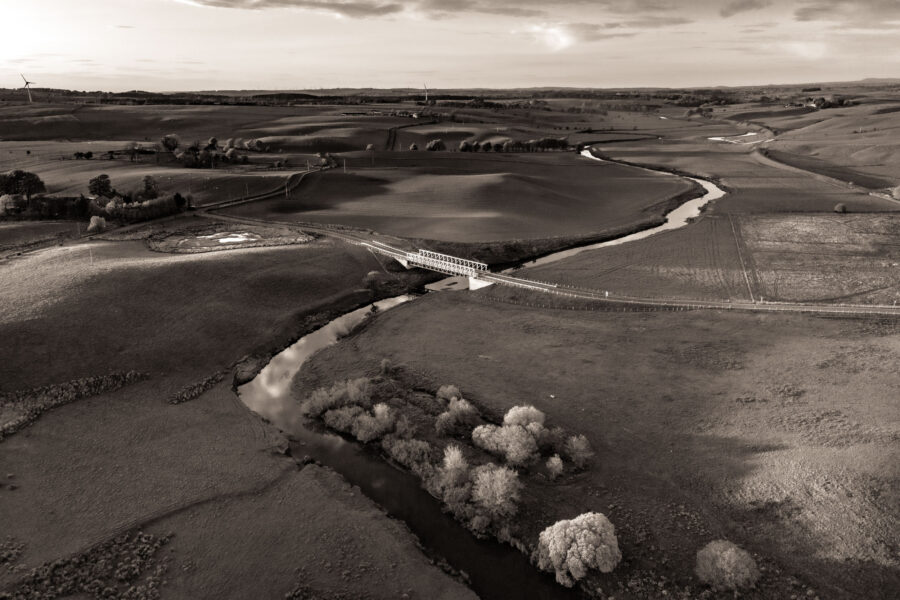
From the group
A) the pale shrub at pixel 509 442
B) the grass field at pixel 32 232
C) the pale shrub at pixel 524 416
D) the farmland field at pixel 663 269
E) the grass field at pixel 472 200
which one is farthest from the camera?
the grass field at pixel 472 200

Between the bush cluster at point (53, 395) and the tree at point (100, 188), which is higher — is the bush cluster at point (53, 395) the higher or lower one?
the lower one

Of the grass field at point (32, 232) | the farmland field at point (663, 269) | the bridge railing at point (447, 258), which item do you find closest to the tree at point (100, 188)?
the grass field at point (32, 232)

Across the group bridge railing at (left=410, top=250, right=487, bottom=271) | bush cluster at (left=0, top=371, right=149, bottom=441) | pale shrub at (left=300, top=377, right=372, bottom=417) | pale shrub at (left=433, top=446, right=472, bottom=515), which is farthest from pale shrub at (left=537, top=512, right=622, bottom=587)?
bridge railing at (left=410, top=250, right=487, bottom=271)

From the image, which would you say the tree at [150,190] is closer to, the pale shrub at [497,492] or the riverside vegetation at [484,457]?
the riverside vegetation at [484,457]

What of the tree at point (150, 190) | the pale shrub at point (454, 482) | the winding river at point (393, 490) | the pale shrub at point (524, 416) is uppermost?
the tree at point (150, 190)

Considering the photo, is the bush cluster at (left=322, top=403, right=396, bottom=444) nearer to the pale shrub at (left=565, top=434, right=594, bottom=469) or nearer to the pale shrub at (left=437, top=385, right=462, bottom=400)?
the pale shrub at (left=437, top=385, right=462, bottom=400)

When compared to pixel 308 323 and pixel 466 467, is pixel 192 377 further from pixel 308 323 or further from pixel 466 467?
pixel 466 467
